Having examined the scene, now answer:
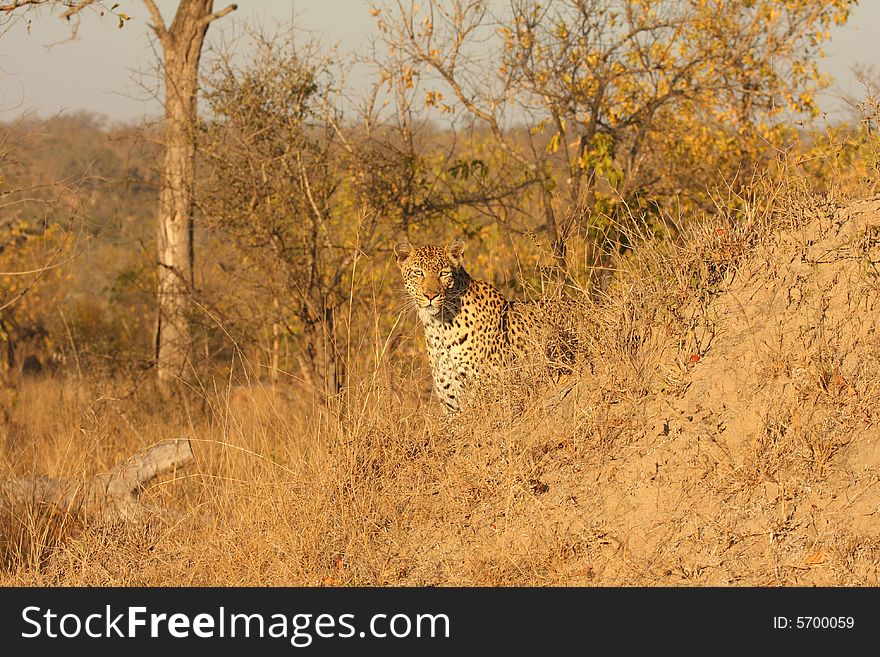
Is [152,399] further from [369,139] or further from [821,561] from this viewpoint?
[821,561]

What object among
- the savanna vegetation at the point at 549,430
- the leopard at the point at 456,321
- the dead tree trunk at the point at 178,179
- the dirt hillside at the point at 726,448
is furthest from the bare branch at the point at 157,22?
the dirt hillside at the point at 726,448

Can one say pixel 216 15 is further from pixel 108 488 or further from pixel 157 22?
pixel 108 488

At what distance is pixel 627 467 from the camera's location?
5.41 metres

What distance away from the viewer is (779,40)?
39.4 feet

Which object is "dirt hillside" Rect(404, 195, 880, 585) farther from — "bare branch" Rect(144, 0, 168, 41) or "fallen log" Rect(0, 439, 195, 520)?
"bare branch" Rect(144, 0, 168, 41)

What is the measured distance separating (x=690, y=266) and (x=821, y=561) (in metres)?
2.24

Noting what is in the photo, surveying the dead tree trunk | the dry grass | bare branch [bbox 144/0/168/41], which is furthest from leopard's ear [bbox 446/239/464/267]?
bare branch [bbox 144/0/168/41]

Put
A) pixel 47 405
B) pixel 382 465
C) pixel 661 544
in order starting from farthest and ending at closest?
pixel 47 405, pixel 382 465, pixel 661 544

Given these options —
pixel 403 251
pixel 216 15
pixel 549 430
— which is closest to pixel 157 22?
pixel 216 15

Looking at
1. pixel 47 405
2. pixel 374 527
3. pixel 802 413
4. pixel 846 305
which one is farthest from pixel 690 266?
pixel 47 405

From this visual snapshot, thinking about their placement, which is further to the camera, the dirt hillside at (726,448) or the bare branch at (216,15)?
the bare branch at (216,15)

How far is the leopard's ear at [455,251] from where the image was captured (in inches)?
302

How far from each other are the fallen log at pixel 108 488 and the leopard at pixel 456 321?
197 cm

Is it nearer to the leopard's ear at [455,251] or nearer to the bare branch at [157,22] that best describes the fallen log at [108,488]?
the leopard's ear at [455,251]
